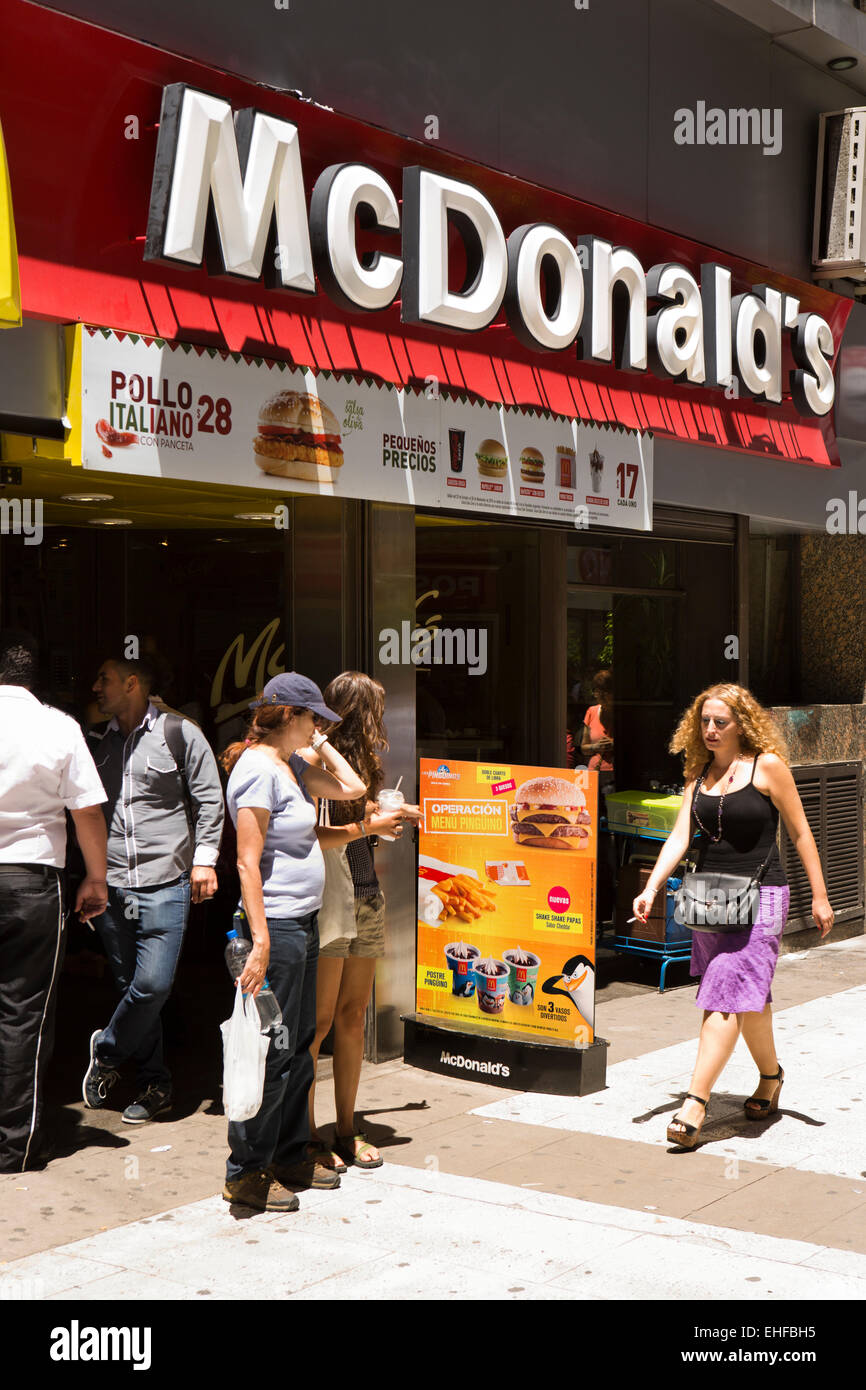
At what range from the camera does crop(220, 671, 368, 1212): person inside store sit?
16.2ft

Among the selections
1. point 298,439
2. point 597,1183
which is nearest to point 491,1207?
point 597,1183

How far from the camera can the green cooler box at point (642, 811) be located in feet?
31.2

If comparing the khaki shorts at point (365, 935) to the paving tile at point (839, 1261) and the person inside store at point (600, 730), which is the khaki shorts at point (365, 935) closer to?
the paving tile at point (839, 1261)

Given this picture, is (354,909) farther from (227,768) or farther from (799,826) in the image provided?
(799,826)

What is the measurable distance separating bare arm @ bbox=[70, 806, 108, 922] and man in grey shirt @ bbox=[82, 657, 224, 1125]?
61 centimetres

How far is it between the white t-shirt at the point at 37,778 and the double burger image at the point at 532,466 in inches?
128

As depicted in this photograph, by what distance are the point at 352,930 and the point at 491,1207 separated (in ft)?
3.64

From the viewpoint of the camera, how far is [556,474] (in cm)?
821

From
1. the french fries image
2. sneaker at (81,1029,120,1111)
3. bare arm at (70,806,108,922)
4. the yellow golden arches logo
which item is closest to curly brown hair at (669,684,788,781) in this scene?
the french fries image

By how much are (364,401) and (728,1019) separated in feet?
10.6
